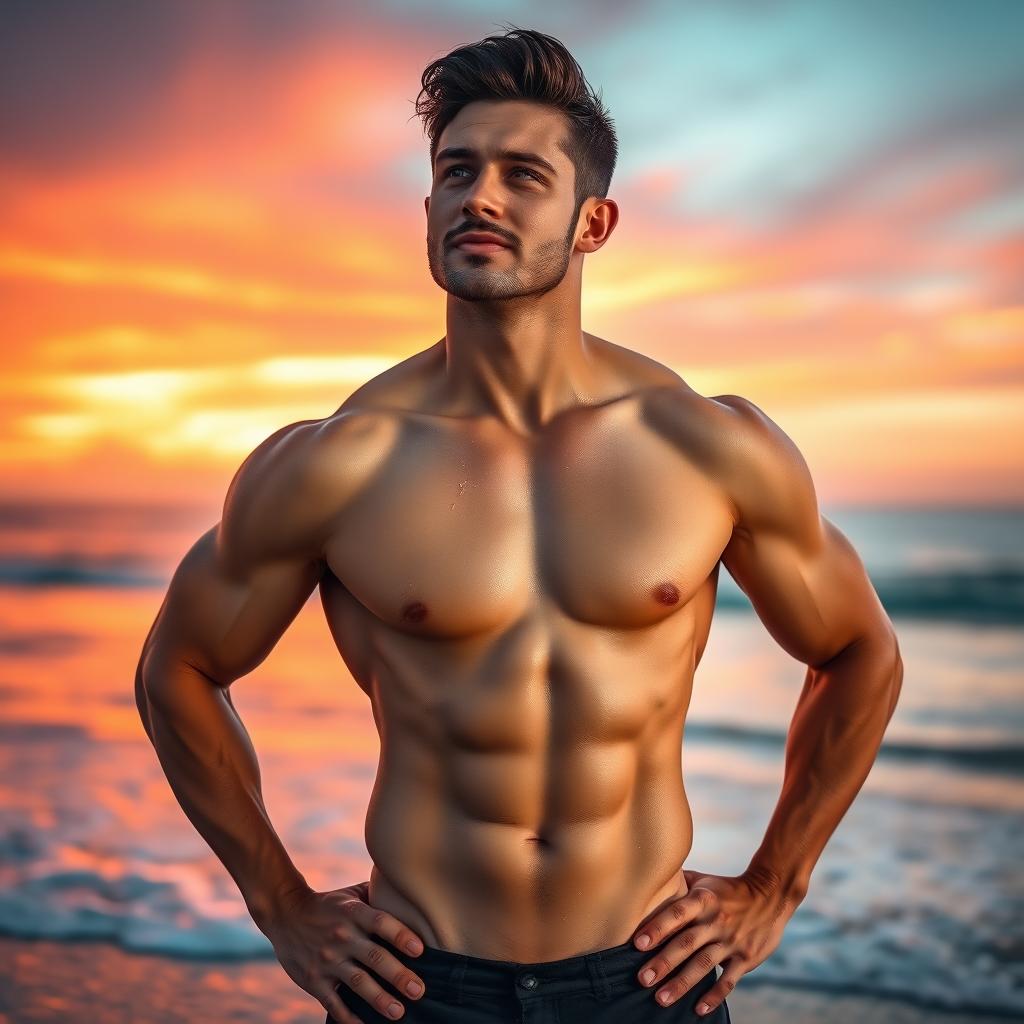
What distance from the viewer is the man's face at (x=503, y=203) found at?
197 centimetres

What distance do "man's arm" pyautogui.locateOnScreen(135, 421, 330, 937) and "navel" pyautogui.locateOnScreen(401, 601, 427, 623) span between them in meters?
0.18

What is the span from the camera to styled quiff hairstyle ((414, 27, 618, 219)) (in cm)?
206

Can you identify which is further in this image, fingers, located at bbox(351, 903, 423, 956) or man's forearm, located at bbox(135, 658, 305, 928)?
man's forearm, located at bbox(135, 658, 305, 928)

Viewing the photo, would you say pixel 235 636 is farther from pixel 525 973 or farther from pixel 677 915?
pixel 677 915

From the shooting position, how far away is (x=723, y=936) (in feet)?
7.02

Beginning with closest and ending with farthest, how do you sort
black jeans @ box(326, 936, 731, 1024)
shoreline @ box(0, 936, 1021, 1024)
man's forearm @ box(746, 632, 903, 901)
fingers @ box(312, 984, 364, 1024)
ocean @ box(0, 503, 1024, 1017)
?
1. black jeans @ box(326, 936, 731, 1024)
2. fingers @ box(312, 984, 364, 1024)
3. man's forearm @ box(746, 632, 903, 901)
4. shoreline @ box(0, 936, 1021, 1024)
5. ocean @ box(0, 503, 1024, 1017)

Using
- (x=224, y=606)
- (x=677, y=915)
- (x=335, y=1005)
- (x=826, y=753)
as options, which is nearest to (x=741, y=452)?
(x=826, y=753)

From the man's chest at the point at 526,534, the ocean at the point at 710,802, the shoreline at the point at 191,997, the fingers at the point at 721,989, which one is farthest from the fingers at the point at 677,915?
the ocean at the point at 710,802

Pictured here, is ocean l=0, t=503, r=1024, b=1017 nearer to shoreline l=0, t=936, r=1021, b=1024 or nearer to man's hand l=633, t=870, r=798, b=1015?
shoreline l=0, t=936, r=1021, b=1024

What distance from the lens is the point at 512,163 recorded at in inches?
79.6

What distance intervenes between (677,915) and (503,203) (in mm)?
1133

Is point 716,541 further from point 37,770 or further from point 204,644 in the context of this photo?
point 37,770

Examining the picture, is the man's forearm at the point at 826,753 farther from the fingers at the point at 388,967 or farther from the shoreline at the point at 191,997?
the shoreline at the point at 191,997

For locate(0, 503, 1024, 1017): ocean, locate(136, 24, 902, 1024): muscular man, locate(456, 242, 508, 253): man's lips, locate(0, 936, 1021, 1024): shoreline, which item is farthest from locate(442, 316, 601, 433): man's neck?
locate(0, 503, 1024, 1017): ocean
